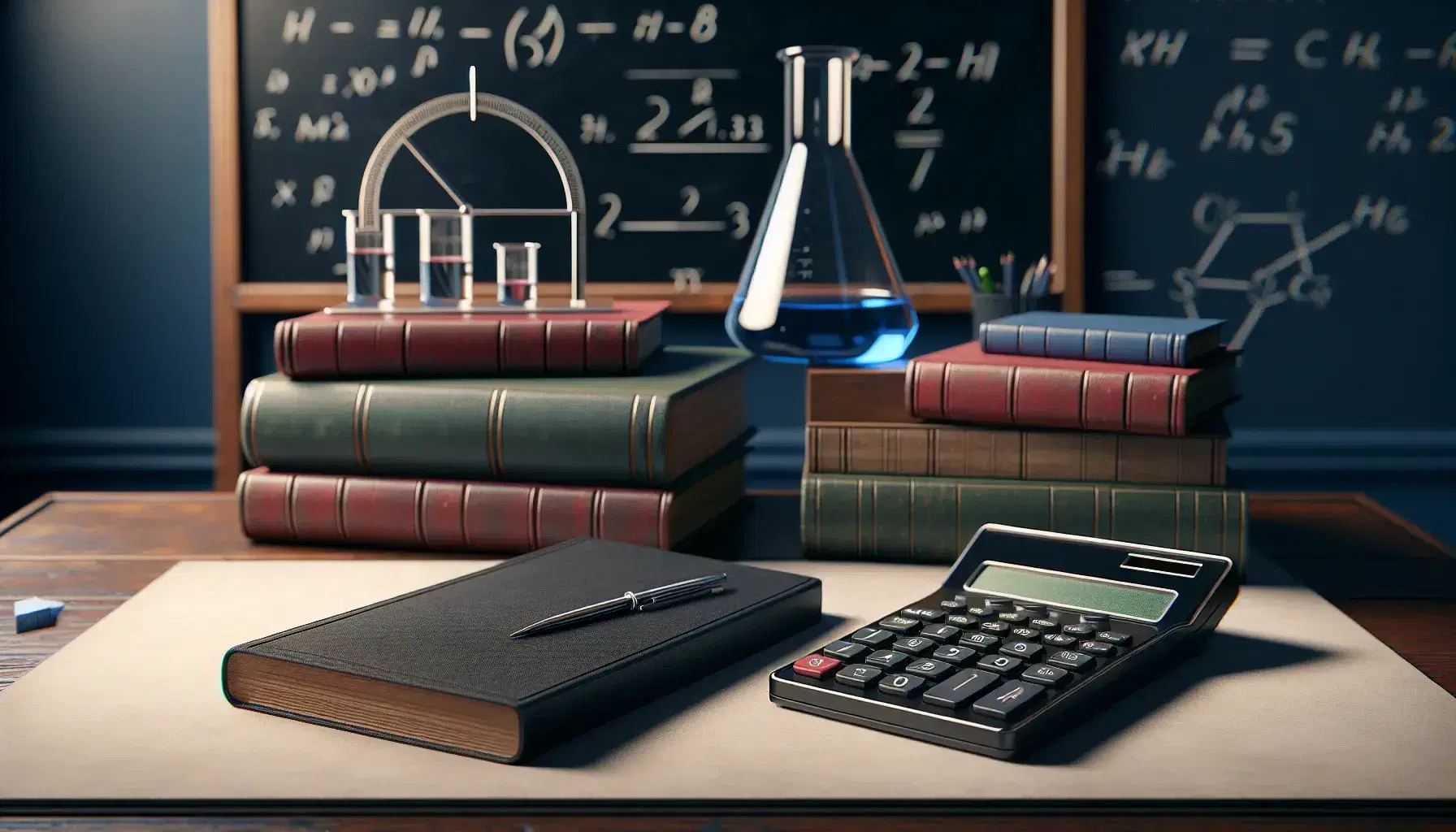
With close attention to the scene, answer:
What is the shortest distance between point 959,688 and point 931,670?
0.02 metres

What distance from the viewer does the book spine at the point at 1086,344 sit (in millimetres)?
925

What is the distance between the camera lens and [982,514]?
37.6 inches

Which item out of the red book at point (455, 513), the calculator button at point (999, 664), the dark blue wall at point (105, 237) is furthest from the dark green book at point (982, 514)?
the dark blue wall at point (105, 237)

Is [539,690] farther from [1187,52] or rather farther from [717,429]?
[1187,52]

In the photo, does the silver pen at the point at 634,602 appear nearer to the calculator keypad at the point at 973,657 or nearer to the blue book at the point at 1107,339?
the calculator keypad at the point at 973,657

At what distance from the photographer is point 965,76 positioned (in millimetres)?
1715

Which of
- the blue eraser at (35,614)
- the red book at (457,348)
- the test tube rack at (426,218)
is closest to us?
the blue eraser at (35,614)

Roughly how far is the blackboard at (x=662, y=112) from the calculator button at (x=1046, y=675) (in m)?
1.16

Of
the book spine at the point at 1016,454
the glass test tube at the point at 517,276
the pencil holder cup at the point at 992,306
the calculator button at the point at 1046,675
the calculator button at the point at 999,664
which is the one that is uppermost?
the glass test tube at the point at 517,276

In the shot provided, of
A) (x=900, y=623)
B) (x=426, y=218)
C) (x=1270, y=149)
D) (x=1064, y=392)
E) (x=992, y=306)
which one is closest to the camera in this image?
(x=900, y=623)

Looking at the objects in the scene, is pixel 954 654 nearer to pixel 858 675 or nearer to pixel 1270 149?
pixel 858 675

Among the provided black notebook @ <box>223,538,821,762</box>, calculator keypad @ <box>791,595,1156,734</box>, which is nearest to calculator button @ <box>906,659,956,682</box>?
calculator keypad @ <box>791,595,1156,734</box>

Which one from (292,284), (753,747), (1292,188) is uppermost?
(1292,188)

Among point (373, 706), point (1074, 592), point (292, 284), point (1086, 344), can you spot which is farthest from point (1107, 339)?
point (292, 284)
